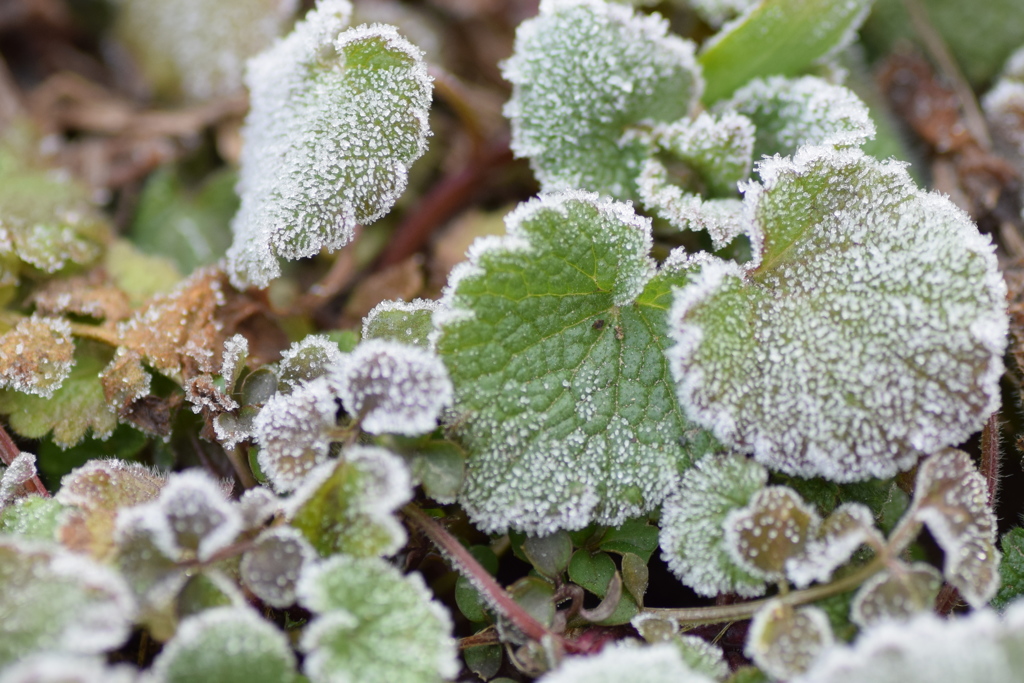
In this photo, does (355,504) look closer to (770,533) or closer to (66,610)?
(66,610)

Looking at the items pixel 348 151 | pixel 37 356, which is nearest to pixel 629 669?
pixel 348 151

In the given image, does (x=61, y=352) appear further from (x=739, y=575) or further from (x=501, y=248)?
(x=739, y=575)

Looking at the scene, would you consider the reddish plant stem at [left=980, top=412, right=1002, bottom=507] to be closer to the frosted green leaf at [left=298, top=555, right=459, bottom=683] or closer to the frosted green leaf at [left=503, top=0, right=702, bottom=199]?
the frosted green leaf at [left=503, top=0, right=702, bottom=199]

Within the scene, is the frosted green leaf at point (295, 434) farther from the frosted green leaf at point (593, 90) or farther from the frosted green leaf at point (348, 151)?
the frosted green leaf at point (593, 90)

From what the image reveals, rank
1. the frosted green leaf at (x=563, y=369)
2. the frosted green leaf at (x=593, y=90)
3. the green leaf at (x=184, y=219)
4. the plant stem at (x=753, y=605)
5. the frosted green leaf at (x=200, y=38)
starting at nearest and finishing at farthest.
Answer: the plant stem at (x=753, y=605)
the frosted green leaf at (x=563, y=369)
the frosted green leaf at (x=593, y=90)
the green leaf at (x=184, y=219)
the frosted green leaf at (x=200, y=38)

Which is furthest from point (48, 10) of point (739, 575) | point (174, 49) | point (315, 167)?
point (739, 575)

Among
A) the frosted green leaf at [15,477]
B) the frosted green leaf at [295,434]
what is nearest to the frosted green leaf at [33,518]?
the frosted green leaf at [15,477]
